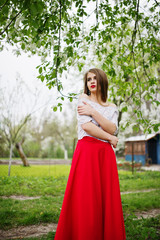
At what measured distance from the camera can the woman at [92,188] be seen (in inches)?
73.5

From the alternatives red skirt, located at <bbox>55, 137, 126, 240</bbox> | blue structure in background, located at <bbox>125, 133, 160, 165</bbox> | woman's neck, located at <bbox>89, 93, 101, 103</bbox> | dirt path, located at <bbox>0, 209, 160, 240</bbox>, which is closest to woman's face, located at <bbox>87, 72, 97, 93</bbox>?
woman's neck, located at <bbox>89, 93, 101, 103</bbox>

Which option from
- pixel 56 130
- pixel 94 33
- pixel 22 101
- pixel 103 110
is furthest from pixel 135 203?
pixel 56 130

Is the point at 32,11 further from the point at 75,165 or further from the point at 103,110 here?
the point at 75,165

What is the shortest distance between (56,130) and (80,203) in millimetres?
30052

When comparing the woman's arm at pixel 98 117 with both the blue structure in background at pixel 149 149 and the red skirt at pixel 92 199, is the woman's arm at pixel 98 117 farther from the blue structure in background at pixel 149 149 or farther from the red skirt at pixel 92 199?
the blue structure in background at pixel 149 149

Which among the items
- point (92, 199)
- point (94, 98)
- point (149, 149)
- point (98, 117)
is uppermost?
point (94, 98)

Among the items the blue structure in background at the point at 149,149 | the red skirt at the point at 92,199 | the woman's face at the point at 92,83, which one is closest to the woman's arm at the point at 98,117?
the red skirt at the point at 92,199

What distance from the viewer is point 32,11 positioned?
6.04 ft

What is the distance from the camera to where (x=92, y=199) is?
1872 mm

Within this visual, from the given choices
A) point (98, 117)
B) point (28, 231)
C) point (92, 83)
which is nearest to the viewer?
point (98, 117)

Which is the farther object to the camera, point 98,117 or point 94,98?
point 94,98

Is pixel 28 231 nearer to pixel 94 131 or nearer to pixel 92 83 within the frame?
pixel 94 131

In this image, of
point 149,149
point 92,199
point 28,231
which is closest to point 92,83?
point 92,199

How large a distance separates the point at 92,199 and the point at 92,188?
101 millimetres
